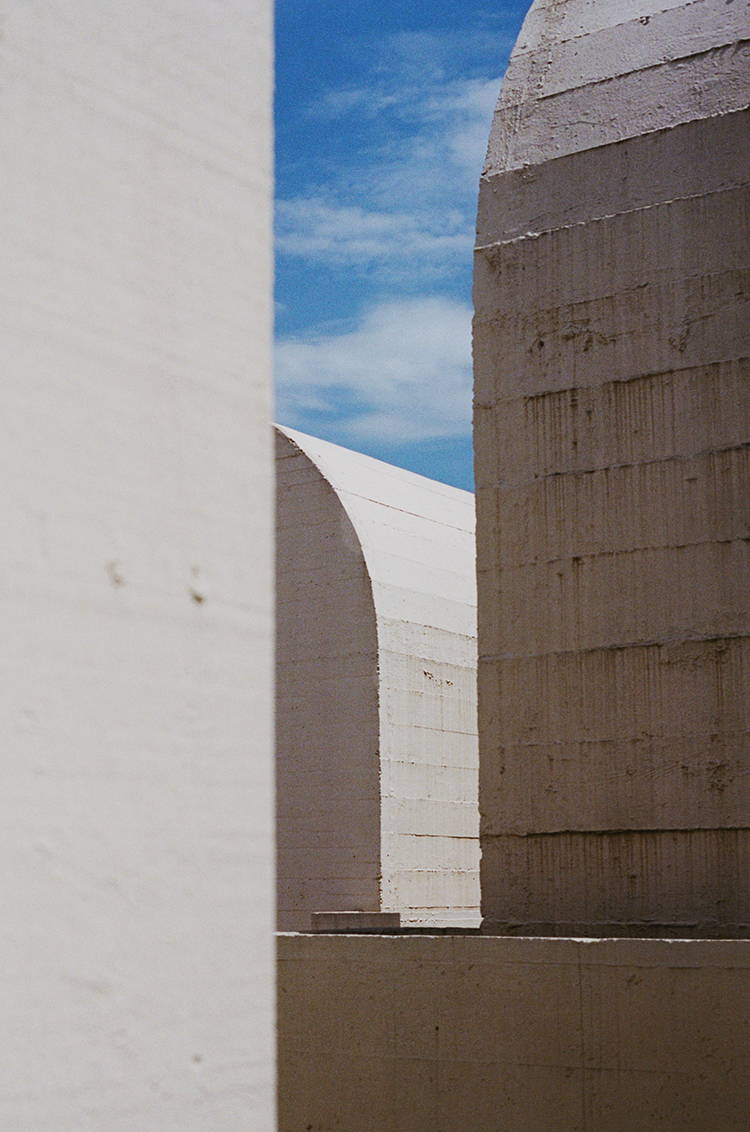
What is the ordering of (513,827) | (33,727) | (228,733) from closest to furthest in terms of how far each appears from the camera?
(33,727) < (228,733) < (513,827)

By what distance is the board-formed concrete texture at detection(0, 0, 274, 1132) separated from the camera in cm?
161

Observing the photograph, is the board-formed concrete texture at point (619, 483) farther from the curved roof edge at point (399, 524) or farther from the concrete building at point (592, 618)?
the curved roof edge at point (399, 524)

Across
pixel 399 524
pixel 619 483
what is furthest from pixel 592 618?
pixel 399 524

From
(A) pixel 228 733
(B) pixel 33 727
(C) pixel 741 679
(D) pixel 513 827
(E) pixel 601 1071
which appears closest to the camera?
(B) pixel 33 727

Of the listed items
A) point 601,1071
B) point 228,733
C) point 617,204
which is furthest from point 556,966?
point 228,733

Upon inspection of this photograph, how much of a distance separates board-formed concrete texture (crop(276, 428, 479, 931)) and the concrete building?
5568 mm

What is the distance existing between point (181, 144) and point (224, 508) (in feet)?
1.61

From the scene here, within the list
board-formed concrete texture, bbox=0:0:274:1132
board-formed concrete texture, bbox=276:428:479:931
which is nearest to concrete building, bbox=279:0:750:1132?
board-formed concrete texture, bbox=0:0:274:1132

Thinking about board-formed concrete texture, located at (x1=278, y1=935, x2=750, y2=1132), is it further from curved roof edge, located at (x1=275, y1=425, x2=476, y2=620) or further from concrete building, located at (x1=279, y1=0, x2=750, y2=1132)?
curved roof edge, located at (x1=275, y1=425, x2=476, y2=620)

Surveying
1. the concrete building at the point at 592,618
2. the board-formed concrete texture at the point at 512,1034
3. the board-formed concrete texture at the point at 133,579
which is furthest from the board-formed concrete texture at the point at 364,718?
the board-formed concrete texture at the point at 133,579

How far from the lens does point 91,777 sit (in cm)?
166

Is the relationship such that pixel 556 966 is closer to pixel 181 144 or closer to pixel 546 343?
pixel 546 343

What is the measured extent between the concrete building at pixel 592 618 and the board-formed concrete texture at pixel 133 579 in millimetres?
4772

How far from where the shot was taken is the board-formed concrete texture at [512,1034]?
6031mm
